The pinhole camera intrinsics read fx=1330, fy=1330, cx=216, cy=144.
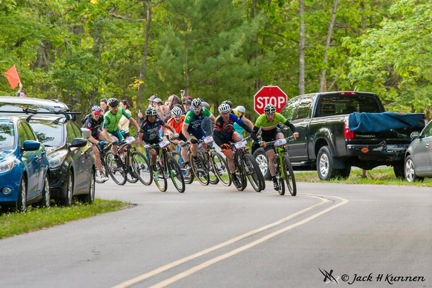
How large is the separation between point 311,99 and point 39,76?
2254 centimetres

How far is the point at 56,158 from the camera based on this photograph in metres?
21.2

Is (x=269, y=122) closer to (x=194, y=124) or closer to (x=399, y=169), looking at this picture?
(x=194, y=124)

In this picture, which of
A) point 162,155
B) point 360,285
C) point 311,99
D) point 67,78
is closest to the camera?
point 360,285

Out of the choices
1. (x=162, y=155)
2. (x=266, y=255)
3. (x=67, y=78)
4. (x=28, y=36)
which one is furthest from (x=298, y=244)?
(x=67, y=78)

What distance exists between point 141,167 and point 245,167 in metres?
3.81

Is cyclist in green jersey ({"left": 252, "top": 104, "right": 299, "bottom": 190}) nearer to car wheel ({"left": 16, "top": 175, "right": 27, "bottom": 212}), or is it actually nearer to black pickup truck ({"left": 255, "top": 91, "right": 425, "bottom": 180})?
black pickup truck ({"left": 255, "top": 91, "right": 425, "bottom": 180})

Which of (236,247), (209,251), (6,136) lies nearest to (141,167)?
(6,136)

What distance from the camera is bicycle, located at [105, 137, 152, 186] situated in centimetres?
2883

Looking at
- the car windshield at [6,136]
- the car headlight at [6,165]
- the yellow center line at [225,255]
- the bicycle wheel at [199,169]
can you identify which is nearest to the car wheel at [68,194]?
the car windshield at [6,136]

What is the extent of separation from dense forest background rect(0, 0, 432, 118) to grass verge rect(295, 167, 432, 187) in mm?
7067

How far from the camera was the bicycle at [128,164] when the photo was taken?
28828mm

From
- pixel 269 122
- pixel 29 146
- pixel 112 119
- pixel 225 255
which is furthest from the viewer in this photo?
pixel 112 119

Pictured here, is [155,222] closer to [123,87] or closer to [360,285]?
[360,285]

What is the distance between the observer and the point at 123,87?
76.0 meters
